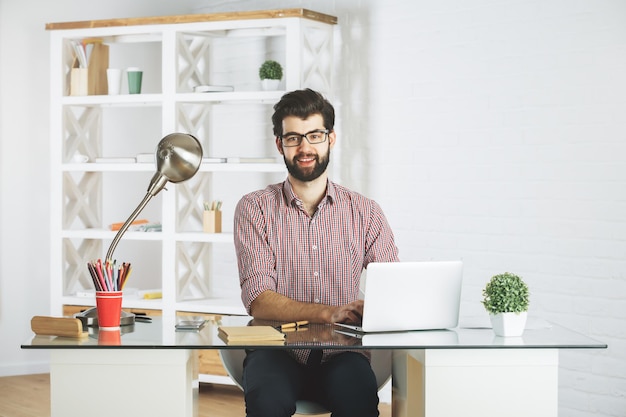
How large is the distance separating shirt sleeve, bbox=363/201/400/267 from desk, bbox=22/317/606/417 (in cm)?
75

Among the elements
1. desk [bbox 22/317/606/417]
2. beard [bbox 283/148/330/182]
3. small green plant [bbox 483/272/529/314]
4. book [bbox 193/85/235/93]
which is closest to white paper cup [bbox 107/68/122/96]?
book [bbox 193/85/235/93]

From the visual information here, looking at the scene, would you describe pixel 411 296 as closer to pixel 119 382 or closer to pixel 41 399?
pixel 119 382

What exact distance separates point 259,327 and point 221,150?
3.34 meters

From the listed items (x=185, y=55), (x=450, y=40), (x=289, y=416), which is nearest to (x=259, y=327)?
(x=289, y=416)

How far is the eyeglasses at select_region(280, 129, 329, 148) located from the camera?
10.7ft

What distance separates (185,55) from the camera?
5246mm

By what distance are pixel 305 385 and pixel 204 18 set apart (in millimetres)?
2671

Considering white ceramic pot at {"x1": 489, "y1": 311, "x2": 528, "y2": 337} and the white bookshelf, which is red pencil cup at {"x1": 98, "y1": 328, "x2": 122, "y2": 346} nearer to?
white ceramic pot at {"x1": 489, "y1": 311, "x2": 528, "y2": 337}

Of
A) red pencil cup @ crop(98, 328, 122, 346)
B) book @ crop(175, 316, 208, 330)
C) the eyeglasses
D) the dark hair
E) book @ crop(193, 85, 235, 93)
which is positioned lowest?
red pencil cup @ crop(98, 328, 122, 346)

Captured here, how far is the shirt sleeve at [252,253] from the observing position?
124 inches

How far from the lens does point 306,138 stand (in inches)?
128

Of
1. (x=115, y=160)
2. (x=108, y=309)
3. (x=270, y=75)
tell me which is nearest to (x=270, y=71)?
(x=270, y=75)

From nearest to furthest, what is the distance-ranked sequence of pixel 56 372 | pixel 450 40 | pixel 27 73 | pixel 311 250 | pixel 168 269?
pixel 56 372, pixel 311 250, pixel 450 40, pixel 168 269, pixel 27 73

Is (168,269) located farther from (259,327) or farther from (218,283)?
(259,327)
